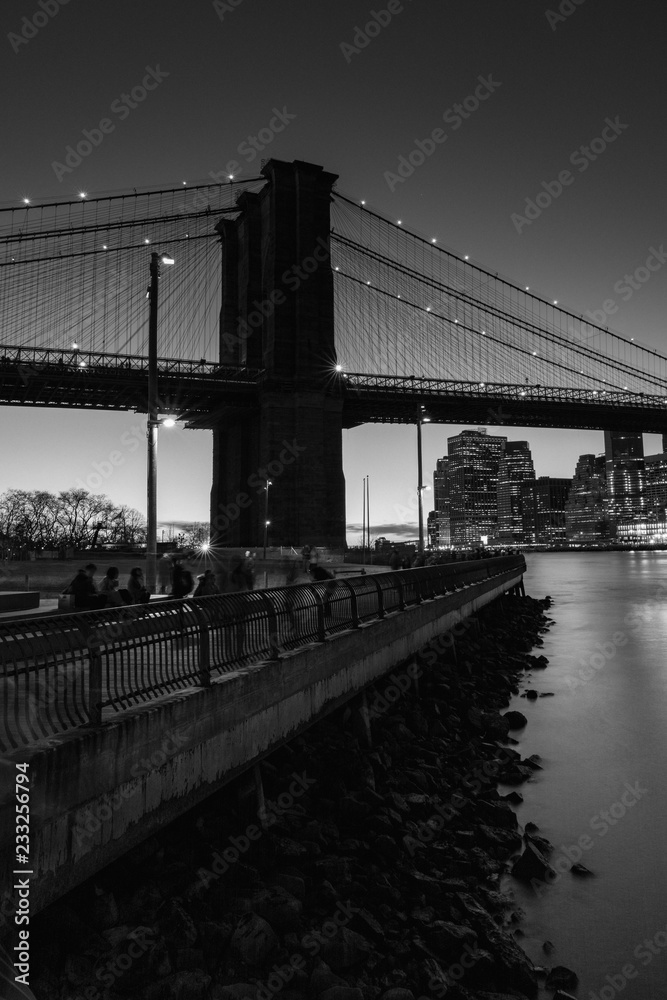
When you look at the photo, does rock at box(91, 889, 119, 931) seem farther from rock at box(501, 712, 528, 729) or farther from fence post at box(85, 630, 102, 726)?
rock at box(501, 712, 528, 729)

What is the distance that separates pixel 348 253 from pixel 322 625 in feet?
202

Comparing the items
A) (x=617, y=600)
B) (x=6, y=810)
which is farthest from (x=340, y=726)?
(x=617, y=600)

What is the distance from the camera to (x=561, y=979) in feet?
19.5

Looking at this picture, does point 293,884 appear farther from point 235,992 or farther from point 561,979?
point 561,979

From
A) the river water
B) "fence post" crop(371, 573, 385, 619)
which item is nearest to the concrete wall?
the river water

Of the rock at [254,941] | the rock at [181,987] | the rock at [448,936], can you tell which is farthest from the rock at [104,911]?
the rock at [448,936]

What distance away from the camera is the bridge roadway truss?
159 ft

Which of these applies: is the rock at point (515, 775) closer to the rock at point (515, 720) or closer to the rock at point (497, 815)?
the rock at point (497, 815)

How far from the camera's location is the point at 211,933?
5301 millimetres

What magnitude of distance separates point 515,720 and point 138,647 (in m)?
9.99

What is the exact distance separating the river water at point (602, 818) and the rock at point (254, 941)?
2556 mm

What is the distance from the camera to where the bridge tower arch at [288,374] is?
47875 millimetres

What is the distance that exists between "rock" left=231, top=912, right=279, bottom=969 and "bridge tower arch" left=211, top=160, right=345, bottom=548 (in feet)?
127

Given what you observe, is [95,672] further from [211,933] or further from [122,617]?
[211,933]
